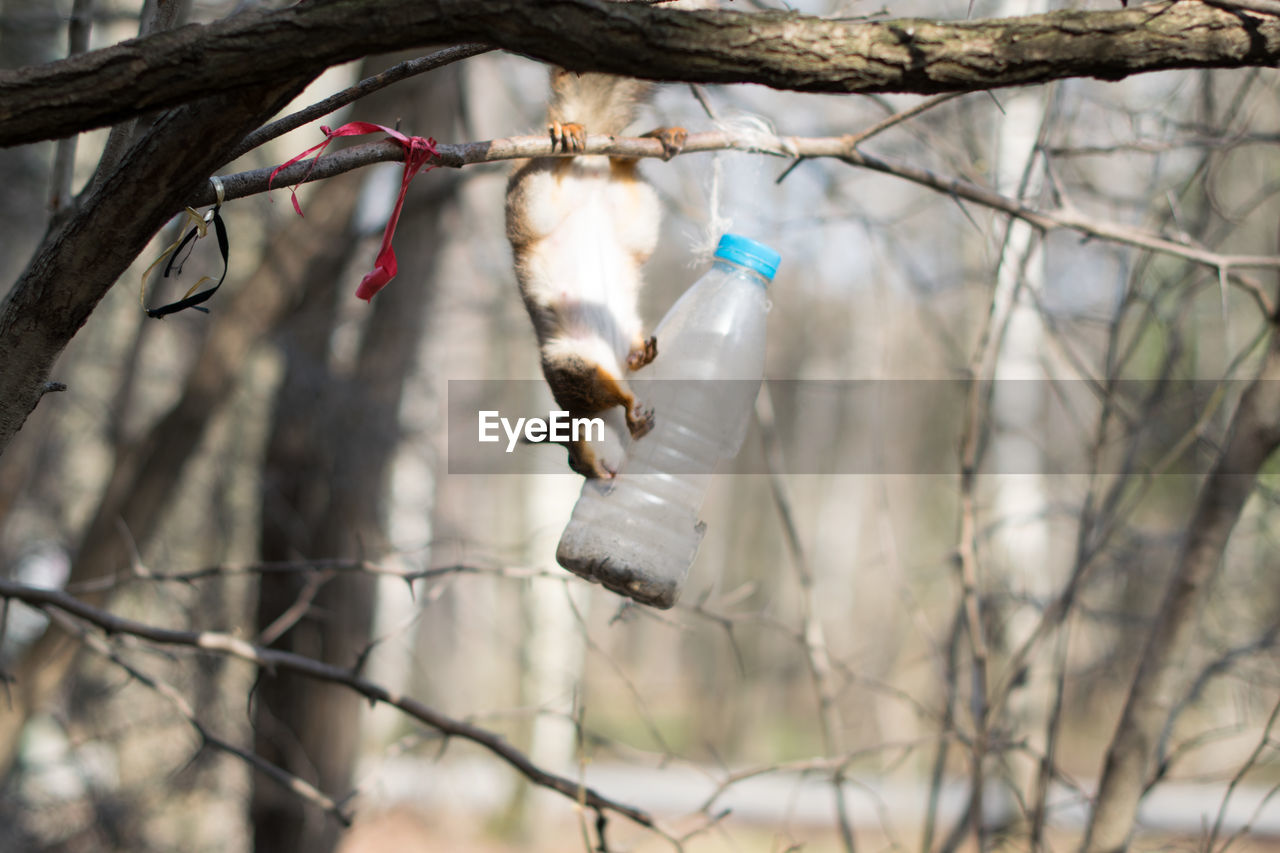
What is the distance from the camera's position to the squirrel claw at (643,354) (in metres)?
2.54

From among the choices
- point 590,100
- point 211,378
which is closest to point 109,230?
point 590,100

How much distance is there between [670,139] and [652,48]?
0.94 metres

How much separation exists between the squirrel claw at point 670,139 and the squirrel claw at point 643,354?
48cm

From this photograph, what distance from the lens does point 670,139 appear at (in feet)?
7.14

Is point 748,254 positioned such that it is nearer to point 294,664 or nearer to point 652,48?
point 652,48

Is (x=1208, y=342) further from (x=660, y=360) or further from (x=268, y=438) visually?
(x=660, y=360)

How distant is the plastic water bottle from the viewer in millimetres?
1915

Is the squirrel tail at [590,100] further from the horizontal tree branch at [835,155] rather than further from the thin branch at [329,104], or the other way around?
the thin branch at [329,104]

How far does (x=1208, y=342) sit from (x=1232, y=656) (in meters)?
9.08

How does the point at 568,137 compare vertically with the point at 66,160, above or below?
below

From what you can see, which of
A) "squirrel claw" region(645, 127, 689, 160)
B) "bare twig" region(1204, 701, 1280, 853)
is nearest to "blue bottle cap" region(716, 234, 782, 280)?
"squirrel claw" region(645, 127, 689, 160)

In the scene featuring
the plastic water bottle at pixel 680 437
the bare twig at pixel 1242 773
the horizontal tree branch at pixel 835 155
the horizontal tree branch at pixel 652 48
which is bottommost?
the bare twig at pixel 1242 773

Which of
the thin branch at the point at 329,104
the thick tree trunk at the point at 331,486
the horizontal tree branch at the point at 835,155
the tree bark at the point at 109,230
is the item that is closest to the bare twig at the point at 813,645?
the horizontal tree branch at the point at 835,155

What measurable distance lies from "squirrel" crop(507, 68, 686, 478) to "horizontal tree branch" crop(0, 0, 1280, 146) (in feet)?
4.41
